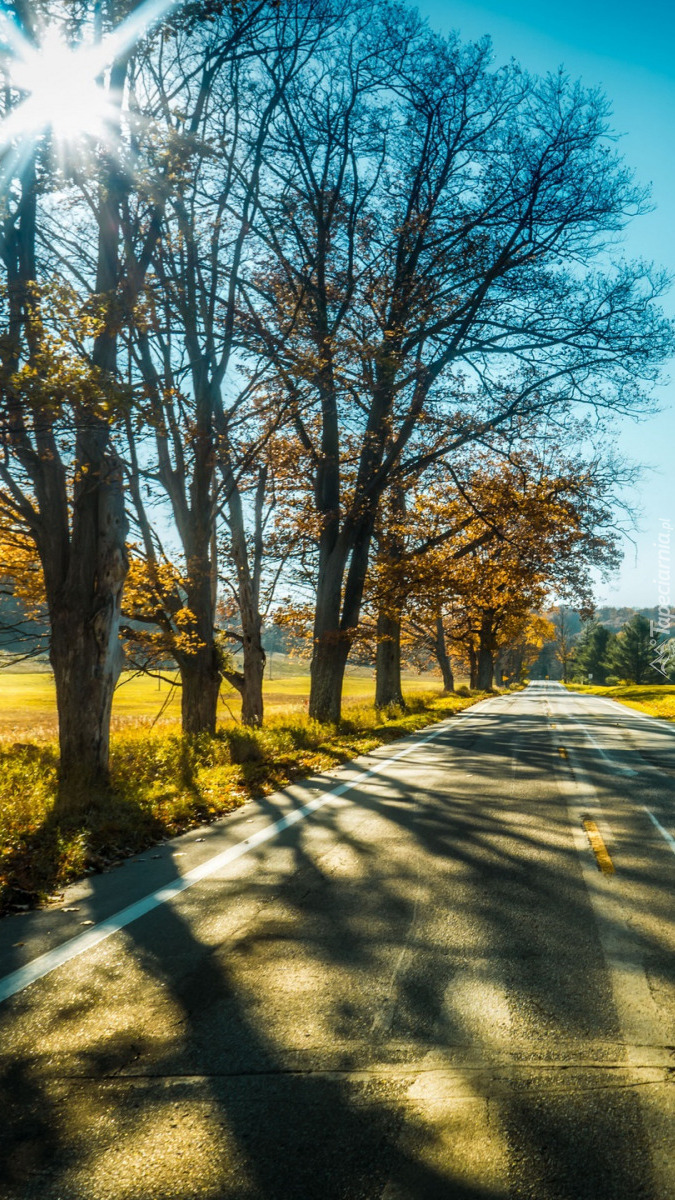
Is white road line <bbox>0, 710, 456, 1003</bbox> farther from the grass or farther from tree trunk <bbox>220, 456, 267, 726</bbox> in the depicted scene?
tree trunk <bbox>220, 456, 267, 726</bbox>

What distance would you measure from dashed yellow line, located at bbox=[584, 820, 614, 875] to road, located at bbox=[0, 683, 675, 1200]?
0.18ft

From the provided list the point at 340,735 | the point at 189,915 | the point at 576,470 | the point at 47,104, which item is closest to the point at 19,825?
the point at 189,915

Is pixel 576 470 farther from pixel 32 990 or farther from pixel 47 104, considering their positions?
pixel 32 990

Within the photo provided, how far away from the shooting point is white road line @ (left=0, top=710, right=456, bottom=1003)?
12.6 ft

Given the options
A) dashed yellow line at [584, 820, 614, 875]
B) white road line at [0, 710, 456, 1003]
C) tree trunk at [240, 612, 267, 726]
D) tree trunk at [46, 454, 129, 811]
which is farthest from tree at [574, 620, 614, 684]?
white road line at [0, 710, 456, 1003]

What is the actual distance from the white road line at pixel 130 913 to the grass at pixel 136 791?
79cm

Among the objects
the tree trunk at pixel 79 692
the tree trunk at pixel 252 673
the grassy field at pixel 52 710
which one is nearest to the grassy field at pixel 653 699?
the grassy field at pixel 52 710

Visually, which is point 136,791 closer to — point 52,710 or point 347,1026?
point 347,1026

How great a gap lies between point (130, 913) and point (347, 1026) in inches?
78.8

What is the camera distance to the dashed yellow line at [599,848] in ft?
19.7

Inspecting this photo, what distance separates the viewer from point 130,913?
4.79 metres

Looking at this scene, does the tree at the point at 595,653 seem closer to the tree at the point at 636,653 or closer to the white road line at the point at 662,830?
the tree at the point at 636,653

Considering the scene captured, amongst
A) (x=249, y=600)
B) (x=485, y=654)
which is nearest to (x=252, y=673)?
(x=249, y=600)

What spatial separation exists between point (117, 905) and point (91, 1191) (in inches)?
108
